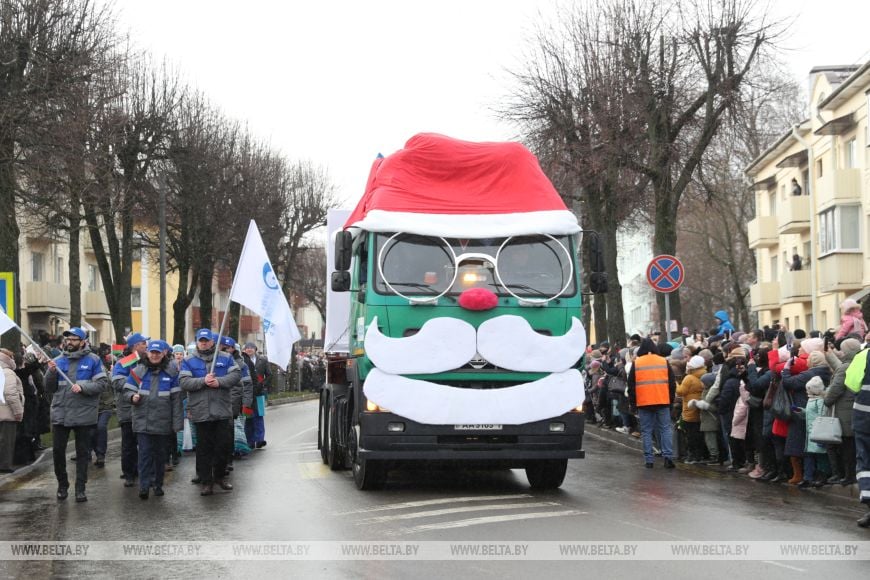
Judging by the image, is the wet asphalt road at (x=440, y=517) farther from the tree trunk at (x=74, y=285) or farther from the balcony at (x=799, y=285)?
the balcony at (x=799, y=285)

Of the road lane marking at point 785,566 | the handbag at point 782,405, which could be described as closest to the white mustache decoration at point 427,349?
the handbag at point 782,405

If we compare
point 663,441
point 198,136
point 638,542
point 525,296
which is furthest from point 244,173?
point 638,542

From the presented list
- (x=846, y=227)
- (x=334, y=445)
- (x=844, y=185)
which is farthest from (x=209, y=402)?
(x=846, y=227)

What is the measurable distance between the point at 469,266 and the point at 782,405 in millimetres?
4463

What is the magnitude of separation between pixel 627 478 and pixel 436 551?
6.83 metres

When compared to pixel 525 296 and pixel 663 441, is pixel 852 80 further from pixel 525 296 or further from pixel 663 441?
pixel 525 296

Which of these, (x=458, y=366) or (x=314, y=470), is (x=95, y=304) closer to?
(x=314, y=470)

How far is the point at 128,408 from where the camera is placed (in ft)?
54.3

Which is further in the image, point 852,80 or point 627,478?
point 852,80

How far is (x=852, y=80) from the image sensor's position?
129 ft

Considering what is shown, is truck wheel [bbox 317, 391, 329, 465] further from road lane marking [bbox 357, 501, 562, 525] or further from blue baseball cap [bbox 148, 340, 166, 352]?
→ road lane marking [bbox 357, 501, 562, 525]

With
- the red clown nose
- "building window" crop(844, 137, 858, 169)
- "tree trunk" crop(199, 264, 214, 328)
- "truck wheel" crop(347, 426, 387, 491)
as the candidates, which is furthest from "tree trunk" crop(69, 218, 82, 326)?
"building window" crop(844, 137, 858, 169)

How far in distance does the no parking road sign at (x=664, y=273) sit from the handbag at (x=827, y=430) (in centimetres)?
795

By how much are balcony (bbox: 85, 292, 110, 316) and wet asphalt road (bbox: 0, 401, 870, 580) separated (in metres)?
48.5
